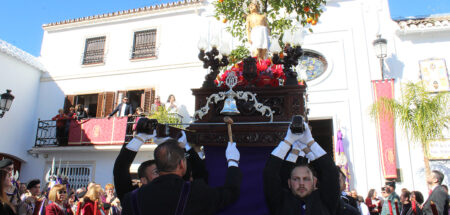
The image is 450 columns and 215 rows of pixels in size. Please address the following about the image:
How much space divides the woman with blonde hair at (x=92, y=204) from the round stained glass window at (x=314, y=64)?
8.09 m

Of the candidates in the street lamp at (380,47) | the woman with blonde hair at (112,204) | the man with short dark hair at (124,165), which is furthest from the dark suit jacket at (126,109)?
the man with short dark hair at (124,165)

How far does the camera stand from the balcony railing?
12.5 meters

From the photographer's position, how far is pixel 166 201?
6.66 ft

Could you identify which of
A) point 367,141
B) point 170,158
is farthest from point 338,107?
point 170,158

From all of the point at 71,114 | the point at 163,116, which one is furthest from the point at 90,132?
the point at 163,116

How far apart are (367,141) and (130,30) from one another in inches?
400

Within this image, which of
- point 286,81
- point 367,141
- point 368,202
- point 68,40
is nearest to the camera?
point 286,81

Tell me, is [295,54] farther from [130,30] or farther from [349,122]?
[130,30]

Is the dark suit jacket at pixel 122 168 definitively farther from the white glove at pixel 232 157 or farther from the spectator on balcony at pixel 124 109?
the spectator on balcony at pixel 124 109

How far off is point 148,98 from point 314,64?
6279 mm

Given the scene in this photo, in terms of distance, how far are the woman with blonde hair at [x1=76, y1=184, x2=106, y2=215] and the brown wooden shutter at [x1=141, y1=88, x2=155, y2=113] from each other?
24.7 ft

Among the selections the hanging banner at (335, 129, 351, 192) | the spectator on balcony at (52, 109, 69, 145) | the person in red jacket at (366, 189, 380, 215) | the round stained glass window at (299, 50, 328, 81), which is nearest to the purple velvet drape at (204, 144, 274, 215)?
the person in red jacket at (366, 189, 380, 215)

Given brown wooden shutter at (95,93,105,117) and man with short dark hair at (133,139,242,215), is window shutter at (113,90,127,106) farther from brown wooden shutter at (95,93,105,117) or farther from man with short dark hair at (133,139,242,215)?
man with short dark hair at (133,139,242,215)

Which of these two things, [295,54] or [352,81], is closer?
[295,54]
